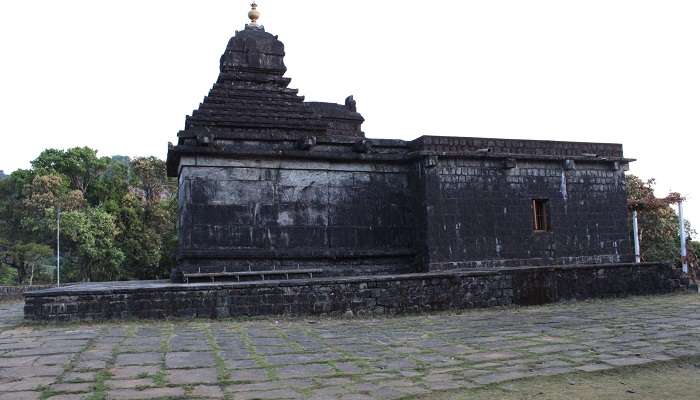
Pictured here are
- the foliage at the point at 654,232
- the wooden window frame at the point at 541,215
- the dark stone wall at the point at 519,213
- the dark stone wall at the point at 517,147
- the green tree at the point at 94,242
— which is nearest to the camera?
the dark stone wall at the point at 519,213

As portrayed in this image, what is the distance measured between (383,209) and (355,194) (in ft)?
2.51

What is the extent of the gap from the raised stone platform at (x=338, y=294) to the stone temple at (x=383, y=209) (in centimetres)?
3

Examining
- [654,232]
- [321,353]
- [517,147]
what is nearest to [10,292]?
[321,353]

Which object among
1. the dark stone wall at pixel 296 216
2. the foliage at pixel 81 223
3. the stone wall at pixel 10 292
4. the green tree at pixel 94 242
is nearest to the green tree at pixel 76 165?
the foliage at pixel 81 223

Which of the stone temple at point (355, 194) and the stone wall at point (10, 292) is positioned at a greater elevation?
the stone temple at point (355, 194)

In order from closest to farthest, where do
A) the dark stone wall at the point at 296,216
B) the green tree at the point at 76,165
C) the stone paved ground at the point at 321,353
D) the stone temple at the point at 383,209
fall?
the stone paved ground at the point at 321,353 → the stone temple at the point at 383,209 → the dark stone wall at the point at 296,216 → the green tree at the point at 76,165

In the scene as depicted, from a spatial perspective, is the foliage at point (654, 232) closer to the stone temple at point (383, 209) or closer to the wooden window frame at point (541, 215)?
the stone temple at point (383, 209)

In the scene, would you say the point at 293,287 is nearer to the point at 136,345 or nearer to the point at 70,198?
the point at 136,345

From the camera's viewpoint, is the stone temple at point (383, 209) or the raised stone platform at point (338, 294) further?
the stone temple at point (383, 209)

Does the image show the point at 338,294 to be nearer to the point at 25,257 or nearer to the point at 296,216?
the point at 296,216

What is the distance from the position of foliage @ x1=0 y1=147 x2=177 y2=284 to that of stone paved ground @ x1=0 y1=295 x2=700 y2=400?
18.0m

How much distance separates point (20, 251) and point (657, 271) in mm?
26214

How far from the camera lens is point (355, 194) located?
12.6 meters

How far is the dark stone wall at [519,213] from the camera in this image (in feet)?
41.0
